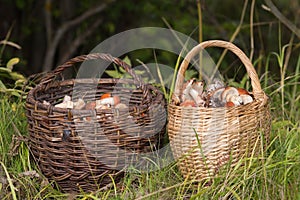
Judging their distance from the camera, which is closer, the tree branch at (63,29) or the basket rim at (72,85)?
the basket rim at (72,85)

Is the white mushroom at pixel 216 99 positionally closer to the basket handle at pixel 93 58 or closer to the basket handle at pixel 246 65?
the basket handle at pixel 246 65

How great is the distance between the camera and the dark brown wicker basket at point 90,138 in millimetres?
2018

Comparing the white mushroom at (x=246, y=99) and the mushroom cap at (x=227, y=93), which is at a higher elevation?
the mushroom cap at (x=227, y=93)

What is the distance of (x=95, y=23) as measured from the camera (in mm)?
4297

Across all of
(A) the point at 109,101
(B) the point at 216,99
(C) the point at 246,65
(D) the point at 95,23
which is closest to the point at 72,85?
(A) the point at 109,101

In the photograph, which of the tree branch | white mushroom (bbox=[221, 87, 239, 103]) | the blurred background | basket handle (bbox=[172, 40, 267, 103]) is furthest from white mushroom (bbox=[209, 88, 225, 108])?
the tree branch

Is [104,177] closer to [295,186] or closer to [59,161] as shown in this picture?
[59,161]

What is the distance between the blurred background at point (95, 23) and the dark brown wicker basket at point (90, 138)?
181 centimetres

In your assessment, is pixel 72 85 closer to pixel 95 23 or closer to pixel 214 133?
pixel 214 133

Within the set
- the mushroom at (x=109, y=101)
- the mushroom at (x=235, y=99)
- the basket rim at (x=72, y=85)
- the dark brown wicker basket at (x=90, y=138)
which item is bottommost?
the dark brown wicker basket at (x=90, y=138)

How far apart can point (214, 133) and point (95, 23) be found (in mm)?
2490

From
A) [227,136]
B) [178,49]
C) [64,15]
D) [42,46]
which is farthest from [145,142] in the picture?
[42,46]

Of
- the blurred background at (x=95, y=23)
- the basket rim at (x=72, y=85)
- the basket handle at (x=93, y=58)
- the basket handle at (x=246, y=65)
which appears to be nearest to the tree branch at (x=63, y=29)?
the blurred background at (x=95, y=23)

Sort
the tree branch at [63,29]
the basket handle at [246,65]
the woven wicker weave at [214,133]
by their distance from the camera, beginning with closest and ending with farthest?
1. the woven wicker weave at [214,133]
2. the basket handle at [246,65]
3. the tree branch at [63,29]
